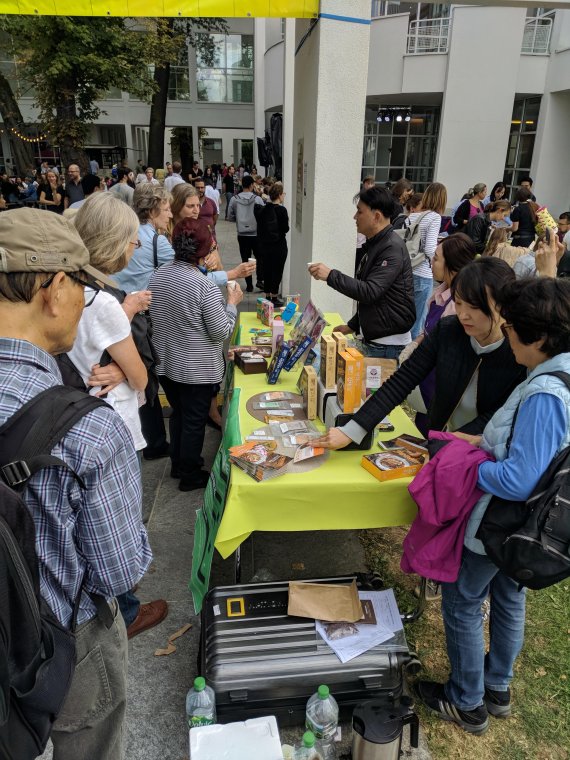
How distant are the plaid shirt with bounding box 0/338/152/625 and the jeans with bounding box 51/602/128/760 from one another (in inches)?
3.4

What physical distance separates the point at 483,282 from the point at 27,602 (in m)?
1.83

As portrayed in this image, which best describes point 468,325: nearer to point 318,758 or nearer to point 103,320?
point 103,320

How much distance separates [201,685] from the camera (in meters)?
1.95

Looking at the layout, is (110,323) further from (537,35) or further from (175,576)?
(537,35)

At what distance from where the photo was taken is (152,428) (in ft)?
13.5

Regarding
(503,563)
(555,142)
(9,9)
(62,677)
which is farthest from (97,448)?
(555,142)

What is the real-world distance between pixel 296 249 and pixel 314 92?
6.65 feet

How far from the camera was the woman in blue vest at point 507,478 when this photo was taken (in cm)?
167

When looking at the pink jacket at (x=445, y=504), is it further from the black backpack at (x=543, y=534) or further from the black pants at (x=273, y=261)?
the black pants at (x=273, y=261)

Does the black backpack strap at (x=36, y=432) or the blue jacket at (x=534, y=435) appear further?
the blue jacket at (x=534, y=435)

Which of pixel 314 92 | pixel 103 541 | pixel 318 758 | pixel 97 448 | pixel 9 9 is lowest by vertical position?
pixel 318 758

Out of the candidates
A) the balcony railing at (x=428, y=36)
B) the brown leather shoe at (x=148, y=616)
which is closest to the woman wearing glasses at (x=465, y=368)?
the brown leather shoe at (x=148, y=616)

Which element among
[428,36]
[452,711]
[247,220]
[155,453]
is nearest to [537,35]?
[428,36]

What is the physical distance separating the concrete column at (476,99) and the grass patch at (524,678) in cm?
1620
